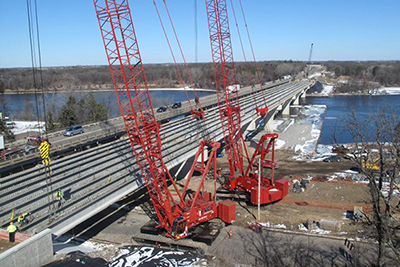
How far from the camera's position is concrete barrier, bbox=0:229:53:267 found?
40.9ft

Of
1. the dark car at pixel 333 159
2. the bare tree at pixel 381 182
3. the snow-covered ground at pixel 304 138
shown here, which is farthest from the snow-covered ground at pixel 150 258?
the snow-covered ground at pixel 304 138

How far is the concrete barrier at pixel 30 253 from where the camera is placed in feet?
40.9

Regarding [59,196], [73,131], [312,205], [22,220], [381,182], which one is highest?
[73,131]

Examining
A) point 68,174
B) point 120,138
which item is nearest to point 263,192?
point 68,174

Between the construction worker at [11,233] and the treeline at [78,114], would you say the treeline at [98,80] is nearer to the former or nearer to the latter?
the treeline at [78,114]

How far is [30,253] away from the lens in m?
13.4

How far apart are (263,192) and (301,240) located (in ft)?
19.5

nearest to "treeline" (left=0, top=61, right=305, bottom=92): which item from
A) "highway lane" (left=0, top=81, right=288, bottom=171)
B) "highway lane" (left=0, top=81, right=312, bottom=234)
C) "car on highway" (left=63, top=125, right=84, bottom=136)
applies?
"highway lane" (left=0, top=81, right=288, bottom=171)

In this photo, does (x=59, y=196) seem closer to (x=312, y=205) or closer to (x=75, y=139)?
(x=75, y=139)

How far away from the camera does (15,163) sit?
24.9 m

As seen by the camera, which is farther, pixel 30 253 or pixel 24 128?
pixel 24 128

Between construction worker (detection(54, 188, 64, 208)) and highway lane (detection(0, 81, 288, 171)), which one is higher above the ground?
highway lane (detection(0, 81, 288, 171))

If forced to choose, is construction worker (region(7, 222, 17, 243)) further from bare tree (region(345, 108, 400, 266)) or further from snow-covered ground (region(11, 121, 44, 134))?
snow-covered ground (region(11, 121, 44, 134))

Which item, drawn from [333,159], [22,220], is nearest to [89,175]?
[22,220]
